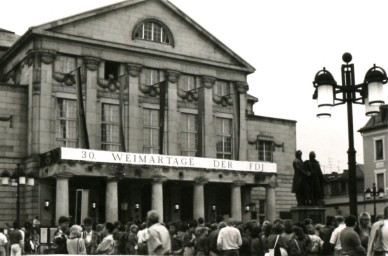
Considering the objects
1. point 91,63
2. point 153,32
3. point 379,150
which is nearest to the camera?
point 91,63

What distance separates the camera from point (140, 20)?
48125 mm

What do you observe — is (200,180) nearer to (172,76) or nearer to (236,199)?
(236,199)

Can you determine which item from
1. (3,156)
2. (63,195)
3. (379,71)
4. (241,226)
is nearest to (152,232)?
(379,71)

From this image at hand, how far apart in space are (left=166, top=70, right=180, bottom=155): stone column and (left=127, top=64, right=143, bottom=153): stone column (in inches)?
88.7

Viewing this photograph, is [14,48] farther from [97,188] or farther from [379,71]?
[379,71]

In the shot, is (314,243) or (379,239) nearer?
(379,239)

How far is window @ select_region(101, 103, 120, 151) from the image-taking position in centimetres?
4538

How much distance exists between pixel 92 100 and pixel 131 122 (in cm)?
307

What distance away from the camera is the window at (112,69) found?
4662 cm

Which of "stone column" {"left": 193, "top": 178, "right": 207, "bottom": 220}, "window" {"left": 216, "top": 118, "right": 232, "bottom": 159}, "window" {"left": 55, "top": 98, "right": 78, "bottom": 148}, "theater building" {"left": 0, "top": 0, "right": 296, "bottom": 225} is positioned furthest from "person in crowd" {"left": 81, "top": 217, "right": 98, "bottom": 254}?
"window" {"left": 216, "top": 118, "right": 232, "bottom": 159}

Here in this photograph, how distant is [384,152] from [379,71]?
49.5 meters

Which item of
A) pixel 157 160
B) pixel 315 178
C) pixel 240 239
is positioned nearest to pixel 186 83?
pixel 157 160

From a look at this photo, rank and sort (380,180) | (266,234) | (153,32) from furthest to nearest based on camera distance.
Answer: (380,180) → (153,32) → (266,234)

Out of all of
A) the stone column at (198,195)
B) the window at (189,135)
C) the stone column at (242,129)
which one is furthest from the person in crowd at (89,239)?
the stone column at (242,129)
